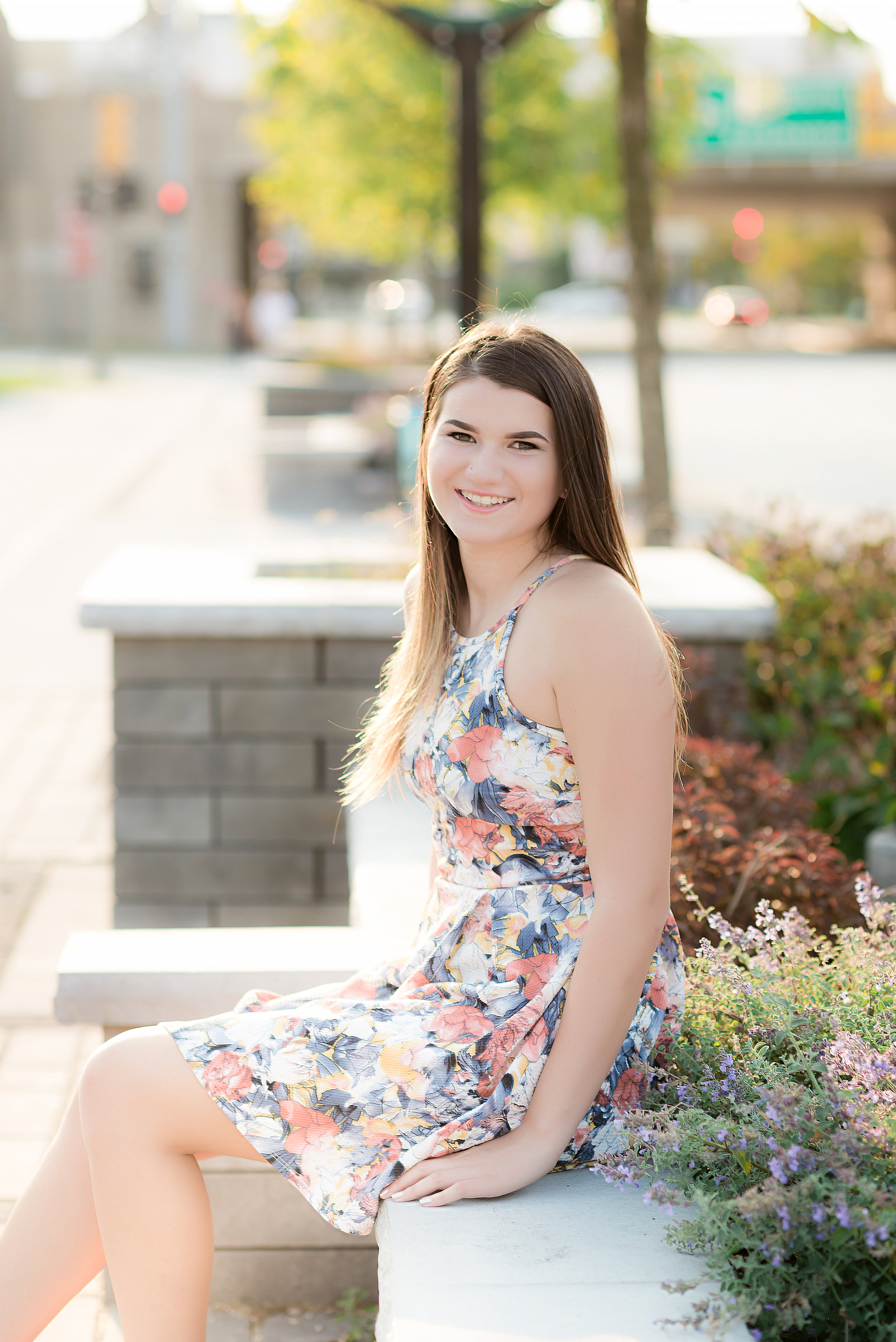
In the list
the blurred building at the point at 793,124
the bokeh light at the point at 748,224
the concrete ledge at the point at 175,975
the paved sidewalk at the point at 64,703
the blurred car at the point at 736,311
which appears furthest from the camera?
the blurred car at the point at 736,311

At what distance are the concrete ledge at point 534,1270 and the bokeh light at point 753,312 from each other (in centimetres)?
5439

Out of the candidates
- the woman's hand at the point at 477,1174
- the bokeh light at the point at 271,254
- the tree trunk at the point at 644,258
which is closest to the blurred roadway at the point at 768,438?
the tree trunk at the point at 644,258

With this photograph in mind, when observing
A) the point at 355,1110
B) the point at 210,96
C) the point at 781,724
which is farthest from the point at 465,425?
the point at 210,96

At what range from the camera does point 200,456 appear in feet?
57.3

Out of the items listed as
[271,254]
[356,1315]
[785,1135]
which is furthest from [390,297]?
[785,1135]

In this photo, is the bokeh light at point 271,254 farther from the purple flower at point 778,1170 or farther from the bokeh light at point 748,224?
the purple flower at point 778,1170

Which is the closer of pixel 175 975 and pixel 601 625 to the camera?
pixel 601 625

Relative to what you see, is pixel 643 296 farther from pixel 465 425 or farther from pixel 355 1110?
pixel 355 1110

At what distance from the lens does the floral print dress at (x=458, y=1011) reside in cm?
203

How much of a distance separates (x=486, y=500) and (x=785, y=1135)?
972 mm

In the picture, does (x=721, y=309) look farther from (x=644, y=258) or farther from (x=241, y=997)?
(x=241, y=997)

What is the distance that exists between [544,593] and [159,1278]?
1.06 metres

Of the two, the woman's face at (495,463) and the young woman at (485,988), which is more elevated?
the woman's face at (495,463)

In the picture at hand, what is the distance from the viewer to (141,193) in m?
44.1
